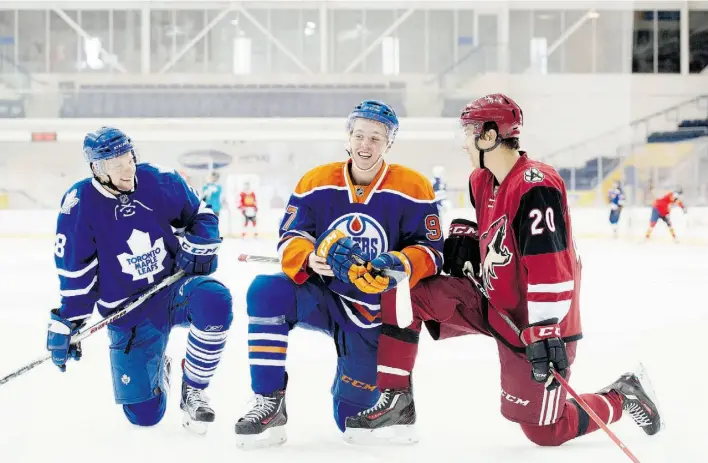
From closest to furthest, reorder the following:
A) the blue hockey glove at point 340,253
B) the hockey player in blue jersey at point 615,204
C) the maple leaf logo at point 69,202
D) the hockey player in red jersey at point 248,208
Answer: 1. the blue hockey glove at point 340,253
2. the maple leaf logo at point 69,202
3. the hockey player in blue jersey at point 615,204
4. the hockey player in red jersey at point 248,208

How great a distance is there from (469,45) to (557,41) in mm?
1807

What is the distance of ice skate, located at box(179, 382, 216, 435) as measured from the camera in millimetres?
1872

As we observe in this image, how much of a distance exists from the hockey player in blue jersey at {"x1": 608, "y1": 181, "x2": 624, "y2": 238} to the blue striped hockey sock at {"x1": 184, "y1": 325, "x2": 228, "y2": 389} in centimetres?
776

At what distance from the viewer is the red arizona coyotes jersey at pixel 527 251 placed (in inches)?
64.8

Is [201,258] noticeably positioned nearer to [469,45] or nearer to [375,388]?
[375,388]

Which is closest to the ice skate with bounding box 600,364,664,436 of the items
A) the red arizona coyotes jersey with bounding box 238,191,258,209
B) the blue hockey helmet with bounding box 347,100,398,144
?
the blue hockey helmet with bounding box 347,100,398,144

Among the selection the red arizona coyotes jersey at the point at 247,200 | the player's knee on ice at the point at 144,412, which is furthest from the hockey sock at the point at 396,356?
the red arizona coyotes jersey at the point at 247,200

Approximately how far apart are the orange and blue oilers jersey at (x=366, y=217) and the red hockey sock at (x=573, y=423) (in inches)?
17.2

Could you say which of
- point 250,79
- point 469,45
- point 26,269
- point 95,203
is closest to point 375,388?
point 95,203

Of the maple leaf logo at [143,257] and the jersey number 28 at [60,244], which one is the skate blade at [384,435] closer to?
the maple leaf logo at [143,257]

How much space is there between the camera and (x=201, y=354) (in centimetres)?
194

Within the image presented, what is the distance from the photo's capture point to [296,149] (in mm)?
13383

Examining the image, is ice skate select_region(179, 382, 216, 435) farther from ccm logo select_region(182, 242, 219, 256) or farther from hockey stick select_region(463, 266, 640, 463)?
hockey stick select_region(463, 266, 640, 463)

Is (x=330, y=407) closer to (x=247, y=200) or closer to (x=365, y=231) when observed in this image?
(x=365, y=231)
